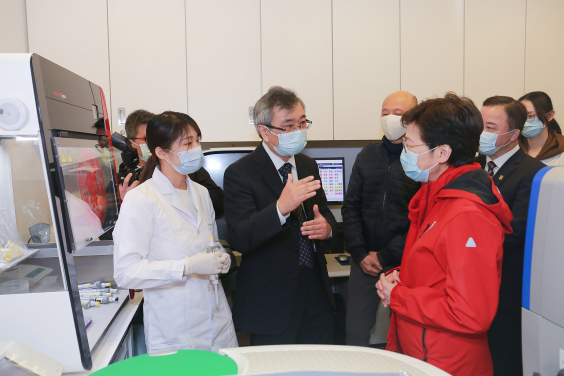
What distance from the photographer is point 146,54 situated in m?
2.50

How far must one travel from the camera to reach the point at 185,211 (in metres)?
1.32

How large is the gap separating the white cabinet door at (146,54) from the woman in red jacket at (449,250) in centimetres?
185

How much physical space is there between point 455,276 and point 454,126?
1.44ft

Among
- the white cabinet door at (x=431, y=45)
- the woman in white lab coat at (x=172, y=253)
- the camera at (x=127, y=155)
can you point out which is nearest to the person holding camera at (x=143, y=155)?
the camera at (x=127, y=155)

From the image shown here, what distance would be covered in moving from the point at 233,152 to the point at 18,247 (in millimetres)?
1569

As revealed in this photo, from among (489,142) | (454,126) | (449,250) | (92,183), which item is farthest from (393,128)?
(92,183)

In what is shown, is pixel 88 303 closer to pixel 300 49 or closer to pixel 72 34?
pixel 72 34

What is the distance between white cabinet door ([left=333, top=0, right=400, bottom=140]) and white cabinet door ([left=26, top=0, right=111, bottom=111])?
5.32ft

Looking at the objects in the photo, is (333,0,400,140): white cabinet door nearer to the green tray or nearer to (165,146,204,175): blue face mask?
(165,146,204,175): blue face mask

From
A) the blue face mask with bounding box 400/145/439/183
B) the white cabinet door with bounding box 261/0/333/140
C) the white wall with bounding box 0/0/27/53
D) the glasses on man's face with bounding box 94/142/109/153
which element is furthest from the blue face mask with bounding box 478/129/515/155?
the white wall with bounding box 0/0/27/53

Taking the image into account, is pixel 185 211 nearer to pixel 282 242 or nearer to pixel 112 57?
pixel 282 242

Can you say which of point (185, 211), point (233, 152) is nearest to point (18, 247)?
point (185, 211)

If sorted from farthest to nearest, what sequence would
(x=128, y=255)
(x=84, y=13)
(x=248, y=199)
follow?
(x=84, y=13)
(x=248, y=199)
(x=128, y=255)

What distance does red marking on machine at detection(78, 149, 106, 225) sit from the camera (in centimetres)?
113
